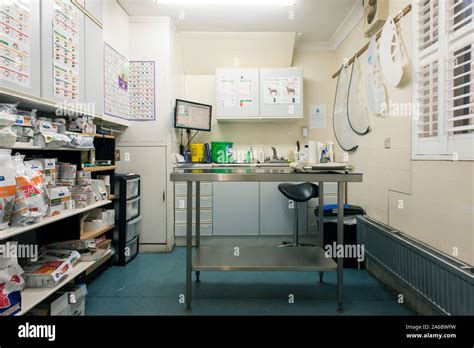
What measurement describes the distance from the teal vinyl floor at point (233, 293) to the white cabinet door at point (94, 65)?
4.92ft

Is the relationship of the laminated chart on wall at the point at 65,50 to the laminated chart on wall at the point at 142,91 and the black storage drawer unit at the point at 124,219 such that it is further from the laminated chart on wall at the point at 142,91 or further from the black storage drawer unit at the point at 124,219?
the laminated chart on wall at the point at 142,91

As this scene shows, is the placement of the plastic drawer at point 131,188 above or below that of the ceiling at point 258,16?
below

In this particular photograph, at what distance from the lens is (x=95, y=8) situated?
2.22 m

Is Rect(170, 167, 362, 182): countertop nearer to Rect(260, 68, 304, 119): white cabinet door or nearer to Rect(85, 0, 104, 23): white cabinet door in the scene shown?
Rect(85, 0, 104, 23): white cabinet door

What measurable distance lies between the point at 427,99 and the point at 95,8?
262 cm

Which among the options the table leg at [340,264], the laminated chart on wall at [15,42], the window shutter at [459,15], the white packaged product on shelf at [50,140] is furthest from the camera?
the table leg at [340,264]

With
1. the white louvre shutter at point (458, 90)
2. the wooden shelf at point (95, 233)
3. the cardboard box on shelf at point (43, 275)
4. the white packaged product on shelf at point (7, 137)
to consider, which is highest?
the white louvre shutter at point (458, 90)

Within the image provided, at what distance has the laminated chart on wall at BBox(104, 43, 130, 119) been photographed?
2.56 m

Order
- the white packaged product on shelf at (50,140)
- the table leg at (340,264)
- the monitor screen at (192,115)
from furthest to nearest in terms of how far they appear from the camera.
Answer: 1. the monitor screen at (192,115)
2. the table leg at (340,264)
3. the white packaged product on shelf at (50,140)

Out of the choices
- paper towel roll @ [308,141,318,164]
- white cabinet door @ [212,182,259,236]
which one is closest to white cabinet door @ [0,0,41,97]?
white cabinet door @ [212,182,259,236]

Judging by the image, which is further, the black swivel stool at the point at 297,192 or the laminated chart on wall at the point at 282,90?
the laminated chart on wall at the point at 282,90

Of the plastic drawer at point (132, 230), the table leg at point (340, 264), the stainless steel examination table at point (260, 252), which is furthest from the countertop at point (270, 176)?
the plastic drawer at point (132, 230)

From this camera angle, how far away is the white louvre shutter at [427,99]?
5.79 feet

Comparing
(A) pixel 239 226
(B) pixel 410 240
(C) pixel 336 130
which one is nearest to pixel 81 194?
(A) pixel 239 226
